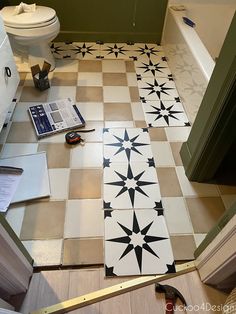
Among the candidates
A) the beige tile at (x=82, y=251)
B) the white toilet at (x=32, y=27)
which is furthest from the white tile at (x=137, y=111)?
the beige tile at (x=82, y=251)

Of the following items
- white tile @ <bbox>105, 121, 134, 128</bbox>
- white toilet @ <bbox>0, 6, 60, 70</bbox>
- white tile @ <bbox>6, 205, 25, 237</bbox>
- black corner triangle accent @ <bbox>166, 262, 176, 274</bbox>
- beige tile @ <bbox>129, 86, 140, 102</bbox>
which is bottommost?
black corner triangle accent @ <bbox>166, 262, 176, 274</bbox>

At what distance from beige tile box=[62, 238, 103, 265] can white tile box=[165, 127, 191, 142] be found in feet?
2.73

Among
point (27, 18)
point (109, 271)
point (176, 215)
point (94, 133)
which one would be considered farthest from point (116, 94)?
point (109, 271)

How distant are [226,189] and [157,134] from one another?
55 centimetres

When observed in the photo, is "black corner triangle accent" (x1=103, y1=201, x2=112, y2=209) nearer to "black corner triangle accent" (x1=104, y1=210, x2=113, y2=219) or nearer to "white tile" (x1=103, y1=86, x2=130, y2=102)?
"black corner triangle accent" (x1=104, y1=210, x2=113, y2=219)

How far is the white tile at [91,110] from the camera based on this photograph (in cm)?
167

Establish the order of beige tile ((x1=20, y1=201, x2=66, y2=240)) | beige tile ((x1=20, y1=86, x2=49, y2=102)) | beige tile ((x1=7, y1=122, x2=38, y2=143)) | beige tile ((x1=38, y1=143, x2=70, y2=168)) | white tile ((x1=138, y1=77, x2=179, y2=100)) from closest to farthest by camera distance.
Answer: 1. beige tile ((x1=20, y1=201, x2=66, y2=240))
2. beige tile ((x1=38, y1=143, x2=70, y2=168))
3. beige tile ((x1=7, y1=122, x2=38, y2=143))
4. beige tile ((x1=20, y1=86, x2=49, y2=102))
5. white tile ((x1=138, y1=77, x2=179, y2=100))

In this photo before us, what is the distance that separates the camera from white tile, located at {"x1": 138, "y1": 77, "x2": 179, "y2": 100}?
1.86 meters

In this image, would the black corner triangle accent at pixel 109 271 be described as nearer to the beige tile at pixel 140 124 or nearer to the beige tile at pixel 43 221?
the beige tile at pixel 43 221

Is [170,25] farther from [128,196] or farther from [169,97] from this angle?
[128,196]

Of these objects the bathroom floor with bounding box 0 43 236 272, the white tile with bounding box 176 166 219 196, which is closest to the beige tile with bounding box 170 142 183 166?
the bathroom floor with bounding box 0 43 236 272

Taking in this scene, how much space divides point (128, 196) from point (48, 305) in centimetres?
60

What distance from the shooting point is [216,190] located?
1.31m

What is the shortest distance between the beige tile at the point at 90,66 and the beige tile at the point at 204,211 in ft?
4.57
